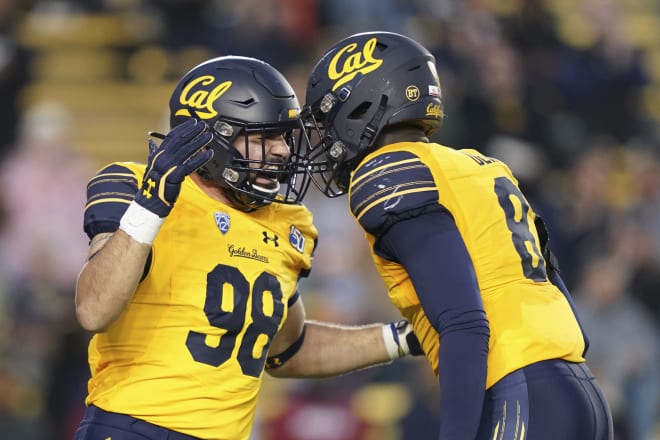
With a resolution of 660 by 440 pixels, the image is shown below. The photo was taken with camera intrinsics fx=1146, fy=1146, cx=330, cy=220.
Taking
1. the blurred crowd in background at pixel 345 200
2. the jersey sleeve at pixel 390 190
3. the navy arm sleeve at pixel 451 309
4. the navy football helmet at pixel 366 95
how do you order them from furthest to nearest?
1. the blurred crowd in background at pixel 345 200
2. the navy football helmet at pixel 366 95
3. the jersey sleeve at pixel 390 190
4. the navy arm sleeve at pixel 451 309

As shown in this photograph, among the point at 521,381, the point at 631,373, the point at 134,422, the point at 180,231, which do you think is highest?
the point at 180,231

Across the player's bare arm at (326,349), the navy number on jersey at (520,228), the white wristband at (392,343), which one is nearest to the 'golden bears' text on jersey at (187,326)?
the player's bare arm at (326,349)

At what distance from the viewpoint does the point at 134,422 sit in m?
3.23

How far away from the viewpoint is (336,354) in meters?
3.88

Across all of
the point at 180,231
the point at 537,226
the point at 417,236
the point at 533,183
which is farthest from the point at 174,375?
the point at 533,183

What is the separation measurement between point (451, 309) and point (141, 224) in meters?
0.86

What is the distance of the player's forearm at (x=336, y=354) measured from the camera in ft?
12.6

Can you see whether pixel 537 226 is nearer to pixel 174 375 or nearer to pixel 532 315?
pixel 532 315

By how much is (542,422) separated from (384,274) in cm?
58

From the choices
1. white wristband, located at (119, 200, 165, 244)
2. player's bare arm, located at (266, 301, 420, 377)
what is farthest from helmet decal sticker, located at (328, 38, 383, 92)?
player's bare arm, located at (266, 301, 420, 377)

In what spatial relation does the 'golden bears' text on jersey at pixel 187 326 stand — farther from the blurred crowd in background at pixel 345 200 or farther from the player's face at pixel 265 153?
the blurred crowd in background at pixel 345 200

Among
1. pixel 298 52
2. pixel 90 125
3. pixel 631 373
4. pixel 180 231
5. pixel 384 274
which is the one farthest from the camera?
pixel 90 125

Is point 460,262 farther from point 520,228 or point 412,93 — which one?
point 412,93

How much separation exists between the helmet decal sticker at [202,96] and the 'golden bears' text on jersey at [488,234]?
68cm
